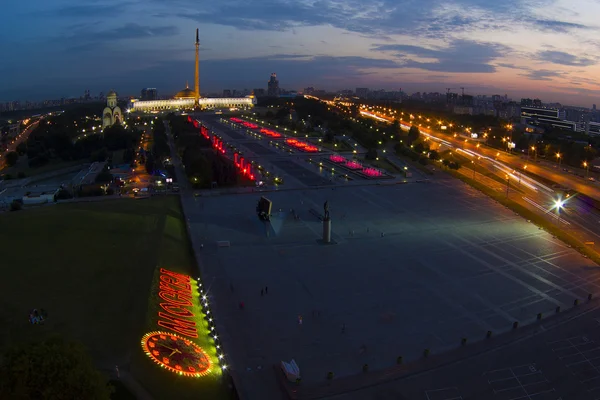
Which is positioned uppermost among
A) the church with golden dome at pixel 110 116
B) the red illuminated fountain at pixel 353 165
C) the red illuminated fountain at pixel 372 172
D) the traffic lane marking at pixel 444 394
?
the church with golden dome at pixel 110 116

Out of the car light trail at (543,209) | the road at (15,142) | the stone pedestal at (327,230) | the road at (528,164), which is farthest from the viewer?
the road at (15,142)

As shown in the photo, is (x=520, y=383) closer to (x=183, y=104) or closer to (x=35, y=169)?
(x=35, y=169)

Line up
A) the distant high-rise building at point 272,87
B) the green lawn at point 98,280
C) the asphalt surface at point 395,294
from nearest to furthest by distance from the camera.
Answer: the green lawn at point 98,280 < the asphalt surface at point 395,294 < the distant high-rise building at point 272,87

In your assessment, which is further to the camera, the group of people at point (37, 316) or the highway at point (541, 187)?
the highway at point (541, 187)

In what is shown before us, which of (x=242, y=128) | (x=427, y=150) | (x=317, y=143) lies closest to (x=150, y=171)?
(x=317, y=143)

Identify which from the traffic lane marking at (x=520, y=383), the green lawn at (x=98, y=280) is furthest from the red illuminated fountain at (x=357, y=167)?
the traffic lane marking at (x=520, y=383)

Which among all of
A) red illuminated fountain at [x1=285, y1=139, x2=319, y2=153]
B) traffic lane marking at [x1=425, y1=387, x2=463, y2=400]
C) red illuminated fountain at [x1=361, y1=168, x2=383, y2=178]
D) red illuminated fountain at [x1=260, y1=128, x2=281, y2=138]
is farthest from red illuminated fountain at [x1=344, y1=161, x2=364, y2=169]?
traffic lane marking at [x1=425, y1=387, x2=463, y2=400]

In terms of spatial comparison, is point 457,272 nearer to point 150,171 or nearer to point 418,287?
point 418,287

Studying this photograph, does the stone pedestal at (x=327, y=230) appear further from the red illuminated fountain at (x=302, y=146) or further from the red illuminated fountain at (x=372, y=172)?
the red illuminated fountain at (x=302, y=146)
